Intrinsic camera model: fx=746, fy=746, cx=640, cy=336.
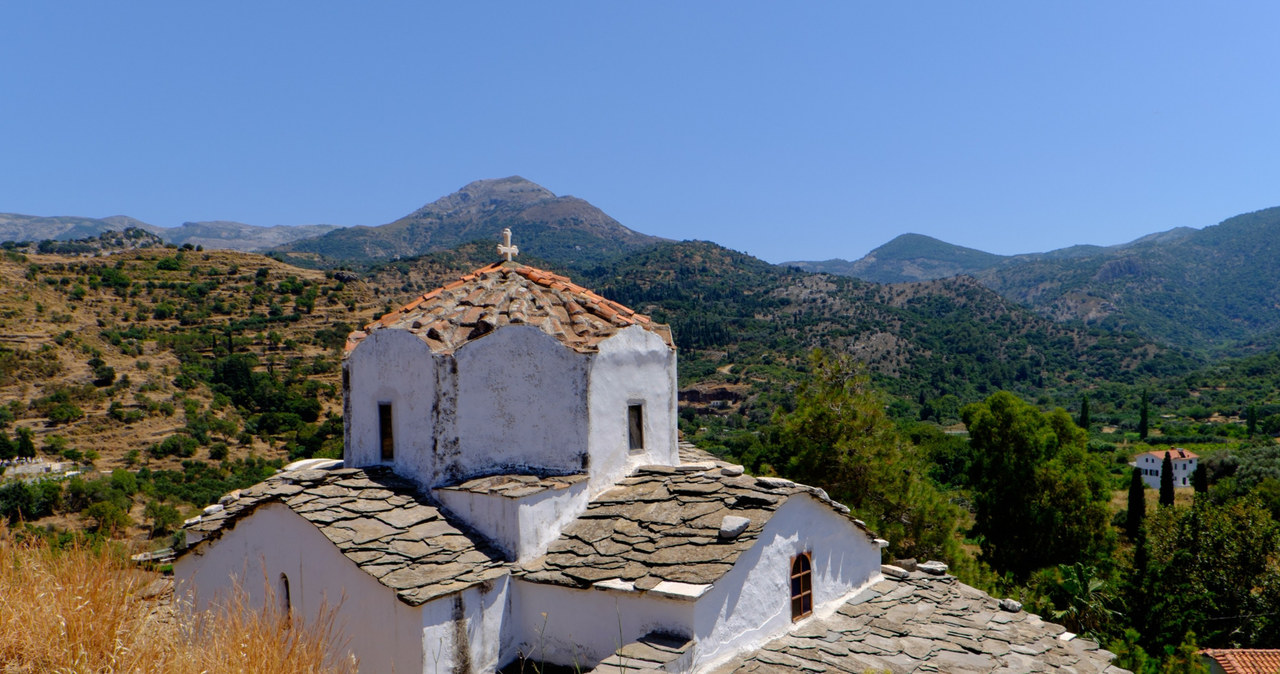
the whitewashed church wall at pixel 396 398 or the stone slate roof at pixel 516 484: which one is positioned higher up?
the whitewashed church wall at pixel 396 398

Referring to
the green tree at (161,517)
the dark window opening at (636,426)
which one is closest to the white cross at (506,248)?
the dark window opening at (636,426)

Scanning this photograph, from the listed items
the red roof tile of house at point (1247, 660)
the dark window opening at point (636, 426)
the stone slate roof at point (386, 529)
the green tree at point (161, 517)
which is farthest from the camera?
the green tree at point (161, 517)

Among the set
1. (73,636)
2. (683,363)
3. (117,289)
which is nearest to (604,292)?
(683,363)

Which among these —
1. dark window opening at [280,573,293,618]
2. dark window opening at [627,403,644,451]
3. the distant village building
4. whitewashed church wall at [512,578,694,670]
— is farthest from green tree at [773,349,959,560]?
the distant village building

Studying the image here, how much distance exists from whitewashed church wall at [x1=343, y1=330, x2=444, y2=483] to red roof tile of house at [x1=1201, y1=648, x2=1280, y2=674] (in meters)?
20.1

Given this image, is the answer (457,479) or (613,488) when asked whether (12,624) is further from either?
(613,488)

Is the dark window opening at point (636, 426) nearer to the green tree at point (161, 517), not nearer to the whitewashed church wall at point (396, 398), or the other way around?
the whitewashed church wall at point (396, 398)

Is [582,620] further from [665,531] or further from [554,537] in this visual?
[665,531]

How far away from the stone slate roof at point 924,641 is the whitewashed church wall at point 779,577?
0.73 feet

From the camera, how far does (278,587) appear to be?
9672mm

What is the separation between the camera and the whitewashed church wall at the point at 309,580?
8430 mm

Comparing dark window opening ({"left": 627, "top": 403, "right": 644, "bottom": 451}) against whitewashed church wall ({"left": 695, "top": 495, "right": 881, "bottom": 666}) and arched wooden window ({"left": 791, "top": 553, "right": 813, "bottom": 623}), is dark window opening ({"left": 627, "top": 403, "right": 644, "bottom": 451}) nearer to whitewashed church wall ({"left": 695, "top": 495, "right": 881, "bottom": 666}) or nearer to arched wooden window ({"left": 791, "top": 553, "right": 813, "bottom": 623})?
whitewashed church wall ({"left": 695, "top": 495, "right": 881, "bottom": 666})

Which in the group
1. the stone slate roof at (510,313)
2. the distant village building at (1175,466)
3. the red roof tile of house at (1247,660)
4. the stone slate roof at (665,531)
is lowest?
the distant village building at (1175,466)

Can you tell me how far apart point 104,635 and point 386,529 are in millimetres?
5122
